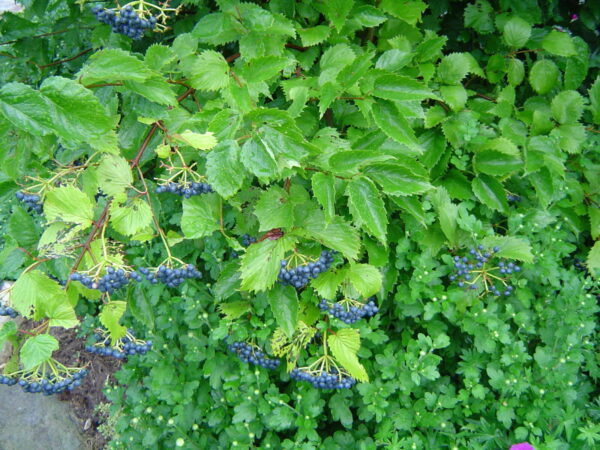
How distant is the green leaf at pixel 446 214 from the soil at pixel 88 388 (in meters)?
2.03

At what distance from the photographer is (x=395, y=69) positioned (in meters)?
1.79

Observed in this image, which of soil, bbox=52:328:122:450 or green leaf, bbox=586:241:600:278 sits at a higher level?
green leaf, bbox=586:241:600:278

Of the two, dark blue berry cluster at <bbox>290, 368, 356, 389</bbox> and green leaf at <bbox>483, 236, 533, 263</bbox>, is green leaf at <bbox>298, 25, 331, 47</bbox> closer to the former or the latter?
green leaf at <bbox>483, 236, 533, 263</bbox>

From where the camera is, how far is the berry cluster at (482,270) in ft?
6.00

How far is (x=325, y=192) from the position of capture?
1.39 m

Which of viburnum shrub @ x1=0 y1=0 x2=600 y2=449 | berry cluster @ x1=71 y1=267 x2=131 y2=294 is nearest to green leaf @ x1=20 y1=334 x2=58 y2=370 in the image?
viburnum shrub @ x1=0 y1=0 x2=600 y2=449

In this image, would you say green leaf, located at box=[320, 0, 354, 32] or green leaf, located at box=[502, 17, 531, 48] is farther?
green leaf, located at box=[502, 17, 531, 48]

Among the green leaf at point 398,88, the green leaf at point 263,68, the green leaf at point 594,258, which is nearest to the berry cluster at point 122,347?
the green leaf at point 263,68

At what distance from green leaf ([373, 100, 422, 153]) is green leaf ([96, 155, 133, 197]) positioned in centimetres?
84

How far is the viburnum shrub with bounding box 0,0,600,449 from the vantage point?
1413 millimetres

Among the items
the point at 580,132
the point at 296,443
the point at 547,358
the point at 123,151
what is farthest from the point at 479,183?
the point at 123,151

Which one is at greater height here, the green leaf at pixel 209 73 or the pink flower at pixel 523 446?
the green leaf at pixel 209 73

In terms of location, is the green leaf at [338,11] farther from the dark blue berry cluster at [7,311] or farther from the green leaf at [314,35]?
the dark blue berry cluster at [7,311]

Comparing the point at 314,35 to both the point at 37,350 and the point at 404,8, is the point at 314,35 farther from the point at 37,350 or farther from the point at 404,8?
the point at 37,350
